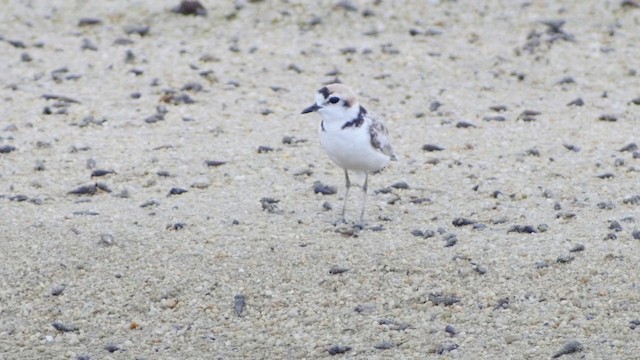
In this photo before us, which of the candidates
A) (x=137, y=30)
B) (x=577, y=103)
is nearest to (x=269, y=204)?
(x=577, y=103)

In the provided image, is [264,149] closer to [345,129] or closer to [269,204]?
[269,204]

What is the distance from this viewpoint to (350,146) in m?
7.11

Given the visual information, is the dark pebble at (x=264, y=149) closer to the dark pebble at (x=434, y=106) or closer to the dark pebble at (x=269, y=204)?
the dark pebble at (x=269, y=204)

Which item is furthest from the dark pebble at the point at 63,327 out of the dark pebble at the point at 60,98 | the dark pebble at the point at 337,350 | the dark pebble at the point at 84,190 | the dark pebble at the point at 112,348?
the dark pebble at the point at 60,98

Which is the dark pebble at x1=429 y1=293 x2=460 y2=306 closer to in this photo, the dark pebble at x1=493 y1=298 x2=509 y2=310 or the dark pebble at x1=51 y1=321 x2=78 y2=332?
the dark pebble at x1=493 y1=298 x2=509 y2=310

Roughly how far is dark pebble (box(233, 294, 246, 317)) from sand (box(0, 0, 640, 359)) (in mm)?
17

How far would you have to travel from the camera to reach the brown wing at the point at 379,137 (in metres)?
7.21

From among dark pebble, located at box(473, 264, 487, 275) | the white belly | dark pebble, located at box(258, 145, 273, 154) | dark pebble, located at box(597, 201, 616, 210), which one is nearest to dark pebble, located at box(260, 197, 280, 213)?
the white belly

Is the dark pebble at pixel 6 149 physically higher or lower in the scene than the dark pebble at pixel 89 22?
higher

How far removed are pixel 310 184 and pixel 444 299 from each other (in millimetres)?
1936

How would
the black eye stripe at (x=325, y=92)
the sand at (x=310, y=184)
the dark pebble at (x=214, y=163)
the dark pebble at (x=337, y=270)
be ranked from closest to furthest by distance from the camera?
the sand at (x=310, y=184) → the dark pebble at (x=337, y=270) → the black eye stripe at (x=325, y=92) → the dark pebble at (x=214, y=163)

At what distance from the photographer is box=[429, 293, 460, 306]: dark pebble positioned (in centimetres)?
634

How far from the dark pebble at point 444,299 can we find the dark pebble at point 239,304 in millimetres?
953

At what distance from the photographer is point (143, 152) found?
869 cm
